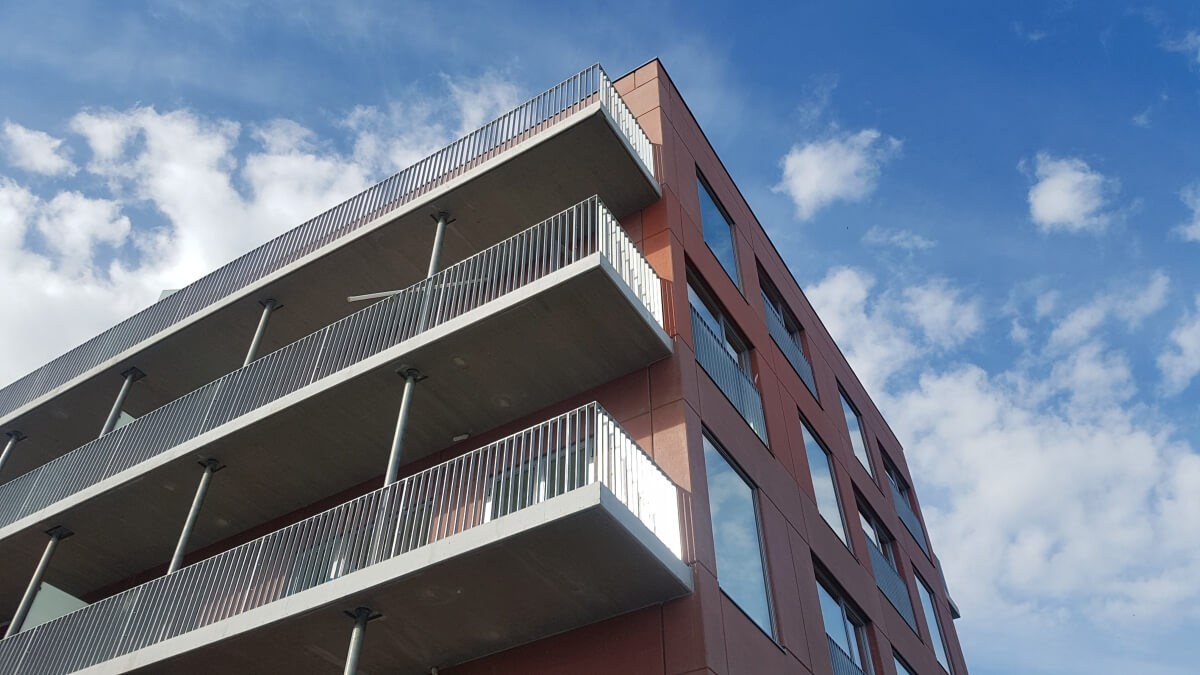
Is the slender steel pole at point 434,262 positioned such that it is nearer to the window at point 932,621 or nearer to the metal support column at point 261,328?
the metal support column at point 261,328

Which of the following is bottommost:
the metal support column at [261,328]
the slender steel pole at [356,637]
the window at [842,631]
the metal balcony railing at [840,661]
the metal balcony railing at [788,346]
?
the slender steel pole at [356,637]

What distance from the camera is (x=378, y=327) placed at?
1409 centimetres

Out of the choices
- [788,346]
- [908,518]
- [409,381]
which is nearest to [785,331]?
[788,346]

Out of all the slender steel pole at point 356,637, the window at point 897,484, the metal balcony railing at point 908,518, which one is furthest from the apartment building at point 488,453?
the window at point 897,484

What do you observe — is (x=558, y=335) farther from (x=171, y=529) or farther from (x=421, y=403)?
(x=171, y=529)

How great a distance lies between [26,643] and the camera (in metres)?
13.5

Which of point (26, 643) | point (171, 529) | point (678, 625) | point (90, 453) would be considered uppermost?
point (90, 453)

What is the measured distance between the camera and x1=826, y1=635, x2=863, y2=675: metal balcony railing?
44.6 feet

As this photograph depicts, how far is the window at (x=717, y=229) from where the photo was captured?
1661 cm

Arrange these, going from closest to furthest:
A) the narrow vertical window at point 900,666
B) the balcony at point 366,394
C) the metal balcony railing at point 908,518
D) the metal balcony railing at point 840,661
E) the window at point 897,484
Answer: the balcony at point 366,394
the metal balcony railing at point 840,661
the narrow vertical window at point 900,666
the metal balcony railing at point 908,518
the window at point 897,484

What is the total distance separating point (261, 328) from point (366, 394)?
4574mm

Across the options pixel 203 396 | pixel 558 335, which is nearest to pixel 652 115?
pixel 558 335

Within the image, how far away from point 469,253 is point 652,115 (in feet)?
13.8

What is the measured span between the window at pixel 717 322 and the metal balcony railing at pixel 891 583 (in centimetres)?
508
